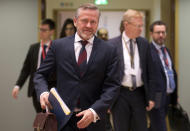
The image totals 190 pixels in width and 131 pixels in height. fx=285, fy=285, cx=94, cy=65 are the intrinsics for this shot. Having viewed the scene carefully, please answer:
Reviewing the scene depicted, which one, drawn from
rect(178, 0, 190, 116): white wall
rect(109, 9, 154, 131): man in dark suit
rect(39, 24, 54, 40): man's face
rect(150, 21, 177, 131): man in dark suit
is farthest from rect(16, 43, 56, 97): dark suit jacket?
rect(178, 0, 190, 116): white wall

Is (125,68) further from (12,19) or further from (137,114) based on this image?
(12,19)

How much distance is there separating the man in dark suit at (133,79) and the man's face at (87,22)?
1.06 meters

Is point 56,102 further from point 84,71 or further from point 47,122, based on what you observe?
point 84,71

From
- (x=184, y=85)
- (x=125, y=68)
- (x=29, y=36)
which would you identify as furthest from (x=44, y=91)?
(x=184, y=85)

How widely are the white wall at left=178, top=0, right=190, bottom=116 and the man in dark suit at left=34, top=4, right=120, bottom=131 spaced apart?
3302 mm

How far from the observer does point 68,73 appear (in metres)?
1.97

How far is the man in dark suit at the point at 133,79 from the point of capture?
299 centimetres

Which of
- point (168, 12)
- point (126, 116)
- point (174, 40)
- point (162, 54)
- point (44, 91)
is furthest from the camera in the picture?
point (168, 12)

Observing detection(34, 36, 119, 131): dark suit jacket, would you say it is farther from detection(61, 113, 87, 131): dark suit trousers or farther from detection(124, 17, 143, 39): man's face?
detection(124, 17, 143, 39): man's face

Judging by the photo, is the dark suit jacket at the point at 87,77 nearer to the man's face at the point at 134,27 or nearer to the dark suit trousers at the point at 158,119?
the man's face at the point at 134,27

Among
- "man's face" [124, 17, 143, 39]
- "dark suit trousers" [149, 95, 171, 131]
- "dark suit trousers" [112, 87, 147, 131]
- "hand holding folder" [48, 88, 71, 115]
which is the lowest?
"dark suit trousers" [149, 95, 171, 131]

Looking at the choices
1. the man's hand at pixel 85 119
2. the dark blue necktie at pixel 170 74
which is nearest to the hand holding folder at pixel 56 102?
the man's hand at pixel 85 119

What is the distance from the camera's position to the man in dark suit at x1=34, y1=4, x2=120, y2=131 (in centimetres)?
195

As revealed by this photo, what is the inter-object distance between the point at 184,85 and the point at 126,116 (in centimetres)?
240
